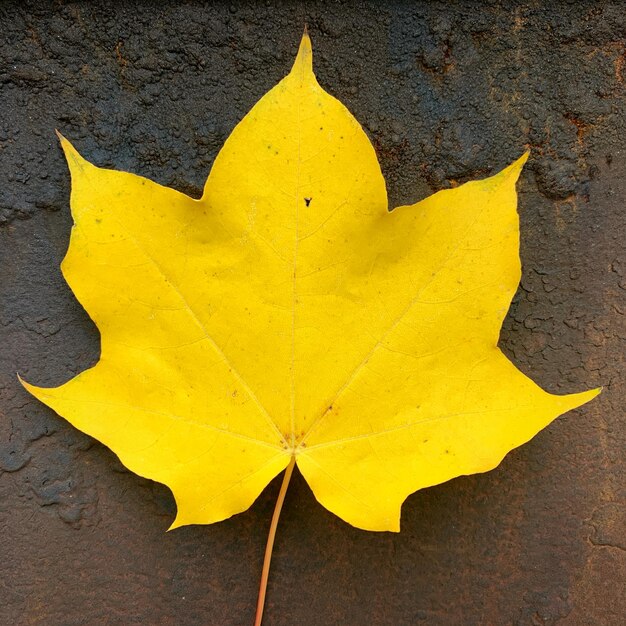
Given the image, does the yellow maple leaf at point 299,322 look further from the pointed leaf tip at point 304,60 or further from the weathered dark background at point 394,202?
the weathered dark background at point 394,202

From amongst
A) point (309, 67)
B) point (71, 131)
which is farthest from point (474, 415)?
point (71, 131)

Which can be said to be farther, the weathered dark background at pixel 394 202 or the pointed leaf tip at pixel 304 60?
the weathered dark background at pixel 394 202

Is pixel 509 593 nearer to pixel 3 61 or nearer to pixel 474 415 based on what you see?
pixel 474 415

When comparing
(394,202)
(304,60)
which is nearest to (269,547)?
(394,202)

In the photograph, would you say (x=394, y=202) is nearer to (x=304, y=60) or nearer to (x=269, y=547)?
(x=304, y=60)

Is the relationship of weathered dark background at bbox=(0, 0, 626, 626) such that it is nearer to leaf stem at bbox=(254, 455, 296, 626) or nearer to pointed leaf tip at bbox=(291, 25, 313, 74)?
leaf stem at bbox=(254, 455, 296, 626)

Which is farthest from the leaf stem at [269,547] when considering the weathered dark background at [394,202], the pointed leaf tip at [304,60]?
the pointed leaf tip at [304,60]
